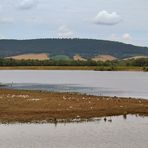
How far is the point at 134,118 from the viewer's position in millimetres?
47688

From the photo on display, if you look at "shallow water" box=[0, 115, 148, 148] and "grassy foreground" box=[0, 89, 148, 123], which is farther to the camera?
"grassy foreground" box=[0, 89, 148, 123]

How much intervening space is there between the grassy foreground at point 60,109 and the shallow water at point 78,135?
3.19 meters

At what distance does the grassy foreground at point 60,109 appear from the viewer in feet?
152

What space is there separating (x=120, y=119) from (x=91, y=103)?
37.3 feet

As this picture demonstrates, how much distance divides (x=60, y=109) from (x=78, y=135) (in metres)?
13.4

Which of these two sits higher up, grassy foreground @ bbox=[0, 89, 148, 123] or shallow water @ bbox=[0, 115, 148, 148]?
grassy foreground @ bbox=[0, 89, 148, 123]

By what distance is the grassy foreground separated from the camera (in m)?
46.2

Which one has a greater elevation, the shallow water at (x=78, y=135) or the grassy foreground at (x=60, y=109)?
the grassy foreground at (x=60, y=109)

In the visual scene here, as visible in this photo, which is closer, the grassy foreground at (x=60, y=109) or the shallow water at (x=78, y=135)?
the shallow water at (x=78, y=135)

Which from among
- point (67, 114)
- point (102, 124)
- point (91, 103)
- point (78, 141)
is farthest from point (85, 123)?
point (91, 103)

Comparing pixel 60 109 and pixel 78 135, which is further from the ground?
pixel 60 109

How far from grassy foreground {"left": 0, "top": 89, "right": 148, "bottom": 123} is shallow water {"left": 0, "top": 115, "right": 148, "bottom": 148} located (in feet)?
10.5

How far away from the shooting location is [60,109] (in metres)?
51.6

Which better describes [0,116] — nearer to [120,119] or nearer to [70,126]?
[70,126]
